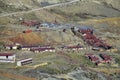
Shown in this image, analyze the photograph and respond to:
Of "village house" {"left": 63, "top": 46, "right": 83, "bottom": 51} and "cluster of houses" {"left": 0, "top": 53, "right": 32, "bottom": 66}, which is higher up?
"cluster of houses" {"left": 0, "top": 53, "right": 32, "bottom": 66}

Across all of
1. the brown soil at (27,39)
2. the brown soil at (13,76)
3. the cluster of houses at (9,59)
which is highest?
the brown soil at (27,39)

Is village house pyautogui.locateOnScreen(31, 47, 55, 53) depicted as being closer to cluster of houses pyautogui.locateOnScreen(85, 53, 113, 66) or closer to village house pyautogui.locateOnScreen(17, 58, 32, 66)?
cluster of houses pyautogui.locateOnScreen(85, 53, 113, 66)

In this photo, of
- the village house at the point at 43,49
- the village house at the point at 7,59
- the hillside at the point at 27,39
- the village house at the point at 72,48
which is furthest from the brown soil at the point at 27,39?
the village house at the point at 7,59

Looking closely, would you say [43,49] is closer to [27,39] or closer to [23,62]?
[27,39]

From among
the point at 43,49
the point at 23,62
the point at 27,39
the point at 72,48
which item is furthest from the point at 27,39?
the point at 23,62

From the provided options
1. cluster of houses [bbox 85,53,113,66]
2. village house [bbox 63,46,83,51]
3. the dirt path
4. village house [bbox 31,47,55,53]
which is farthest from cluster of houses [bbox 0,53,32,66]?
village house [bbox 63,46,83,51]

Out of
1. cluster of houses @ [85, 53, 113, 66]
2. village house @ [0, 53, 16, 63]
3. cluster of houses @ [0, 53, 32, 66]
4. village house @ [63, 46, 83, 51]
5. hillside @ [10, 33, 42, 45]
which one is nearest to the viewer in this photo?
cluster of houses @ [0, 53, 32, 66]

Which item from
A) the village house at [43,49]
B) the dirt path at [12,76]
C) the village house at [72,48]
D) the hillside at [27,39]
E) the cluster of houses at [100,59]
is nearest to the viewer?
the dirt path at [12,76]

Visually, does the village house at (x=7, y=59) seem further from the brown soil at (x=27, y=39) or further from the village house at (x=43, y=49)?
the brown soil at (x=27, y=39)
